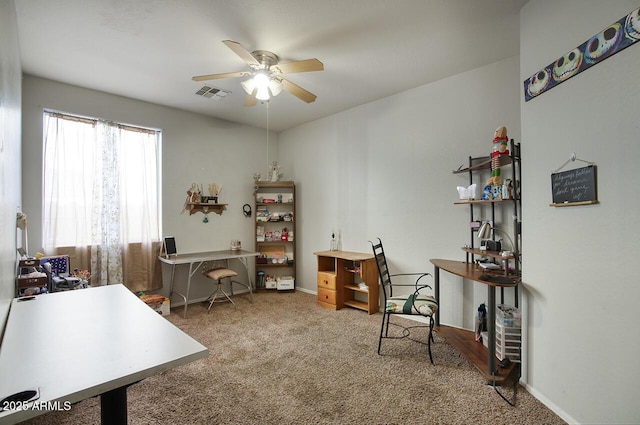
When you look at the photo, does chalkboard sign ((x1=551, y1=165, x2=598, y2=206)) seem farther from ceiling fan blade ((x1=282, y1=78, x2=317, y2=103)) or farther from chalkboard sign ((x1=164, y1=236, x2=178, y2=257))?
chalkboard sign ((x1=164, y1=236, x2=178, y2=257))

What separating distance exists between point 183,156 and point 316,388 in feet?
11.8

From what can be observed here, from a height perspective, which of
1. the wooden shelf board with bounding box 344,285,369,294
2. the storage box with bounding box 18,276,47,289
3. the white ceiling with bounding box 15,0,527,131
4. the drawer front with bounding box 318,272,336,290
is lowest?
the wooden shelf board with bounding box 344,285,369,294

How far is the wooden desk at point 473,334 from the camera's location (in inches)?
83.4

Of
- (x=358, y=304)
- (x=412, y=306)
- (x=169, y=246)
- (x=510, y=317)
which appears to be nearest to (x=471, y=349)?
(x=510, y=317)

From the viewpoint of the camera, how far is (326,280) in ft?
13.2

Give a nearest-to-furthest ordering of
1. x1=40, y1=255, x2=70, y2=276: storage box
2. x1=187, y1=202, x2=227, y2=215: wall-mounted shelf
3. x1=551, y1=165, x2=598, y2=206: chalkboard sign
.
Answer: x1=551, y1=165, x2=598, y2=206: chalkboard sign → x1=40, y1=255, x2=70, y2=276: storage box → x1=187, y1=202, x2=227, y2=215: wall-mounted shelf

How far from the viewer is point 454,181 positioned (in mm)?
3225

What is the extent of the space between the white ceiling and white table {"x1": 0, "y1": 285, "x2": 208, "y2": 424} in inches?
83.4

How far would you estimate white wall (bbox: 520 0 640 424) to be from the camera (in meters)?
1.45

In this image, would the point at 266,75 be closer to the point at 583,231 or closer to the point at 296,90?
the point at 296,90

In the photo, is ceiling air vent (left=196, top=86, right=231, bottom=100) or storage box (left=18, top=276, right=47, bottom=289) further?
ceiling air vent (left=196, top=86, right=231, bottom=100)

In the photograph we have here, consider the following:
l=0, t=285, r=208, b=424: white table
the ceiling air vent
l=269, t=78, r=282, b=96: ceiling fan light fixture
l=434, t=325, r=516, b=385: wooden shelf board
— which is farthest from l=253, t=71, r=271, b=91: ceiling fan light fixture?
l=434, t=325, r=516, b=385: wooden shelf board

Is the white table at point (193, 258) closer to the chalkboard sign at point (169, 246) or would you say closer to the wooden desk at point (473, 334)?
the chalkboard sign at point (169, 246)

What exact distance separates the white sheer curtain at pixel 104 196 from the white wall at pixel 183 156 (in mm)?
113
